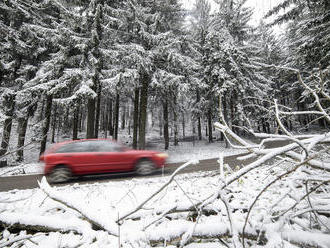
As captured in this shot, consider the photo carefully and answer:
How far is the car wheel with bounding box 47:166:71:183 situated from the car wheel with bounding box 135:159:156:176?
2699mm

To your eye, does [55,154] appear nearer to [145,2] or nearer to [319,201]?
[319,201]

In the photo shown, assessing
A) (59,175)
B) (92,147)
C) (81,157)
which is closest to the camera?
(59,175)

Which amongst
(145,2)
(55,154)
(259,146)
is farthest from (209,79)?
(259,146)

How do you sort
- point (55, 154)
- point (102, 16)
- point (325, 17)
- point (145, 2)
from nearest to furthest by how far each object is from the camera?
point (55, 154) → point (325, 17) → point (102, 16) → point (145, 2)

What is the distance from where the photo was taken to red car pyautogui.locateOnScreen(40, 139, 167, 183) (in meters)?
6.41

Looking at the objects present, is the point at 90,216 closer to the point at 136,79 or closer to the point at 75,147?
the point at 75,147

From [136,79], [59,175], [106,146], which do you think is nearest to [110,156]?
[106,146]

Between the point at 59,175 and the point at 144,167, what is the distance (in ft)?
10.8

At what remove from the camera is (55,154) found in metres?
6.43

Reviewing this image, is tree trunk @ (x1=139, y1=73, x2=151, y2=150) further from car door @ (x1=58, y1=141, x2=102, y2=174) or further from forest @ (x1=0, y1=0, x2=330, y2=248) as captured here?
car door @ (x1=58, y1=141, x2=102, y2=174)

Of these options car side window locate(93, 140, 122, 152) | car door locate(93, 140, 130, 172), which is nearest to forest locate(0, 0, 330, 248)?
car door locate(93, 140, 130, 172)

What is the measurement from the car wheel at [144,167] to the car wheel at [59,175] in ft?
8.86

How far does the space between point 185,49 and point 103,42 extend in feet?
22.3

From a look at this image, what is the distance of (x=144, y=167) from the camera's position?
7453mm
